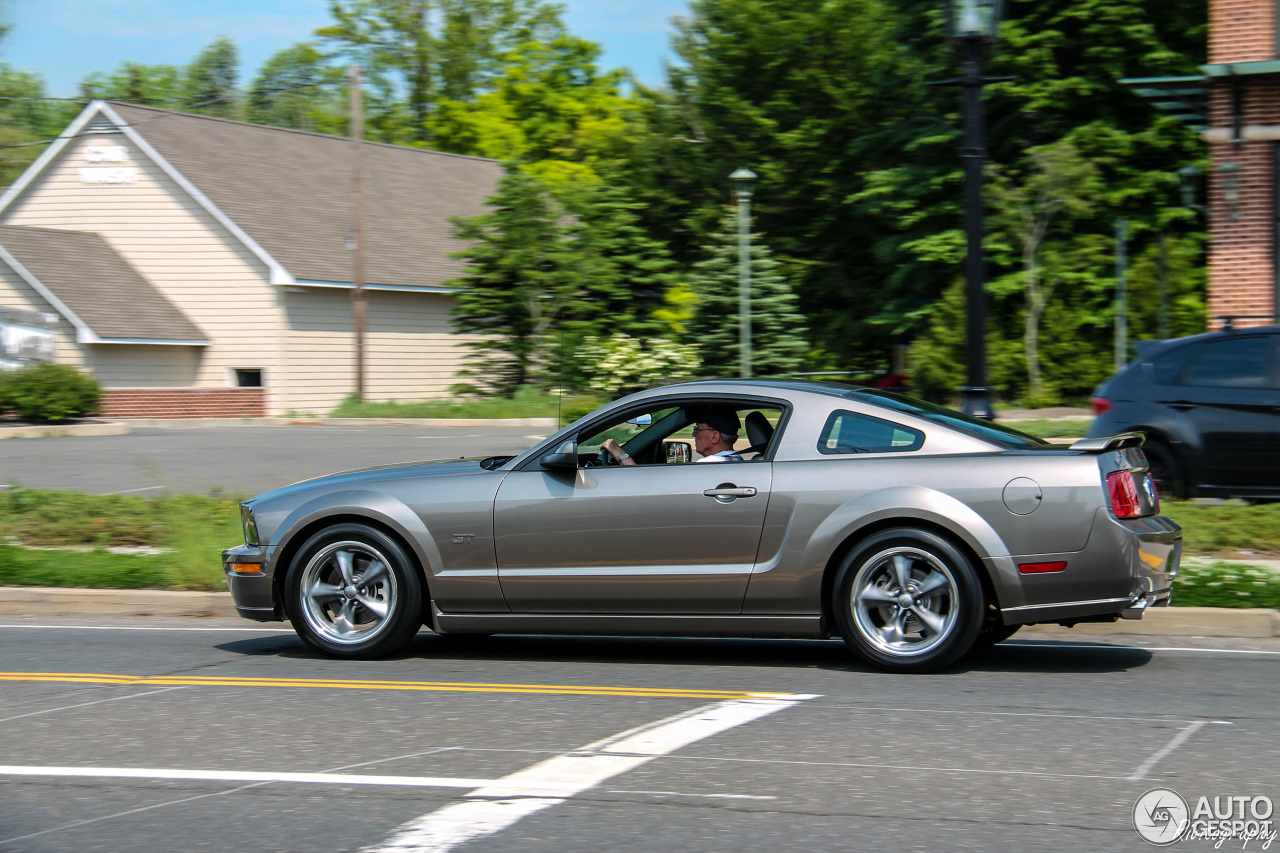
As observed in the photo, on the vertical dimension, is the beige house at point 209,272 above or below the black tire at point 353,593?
above

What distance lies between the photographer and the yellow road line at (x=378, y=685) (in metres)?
6.47

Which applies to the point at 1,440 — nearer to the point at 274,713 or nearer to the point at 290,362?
the point at 290,362

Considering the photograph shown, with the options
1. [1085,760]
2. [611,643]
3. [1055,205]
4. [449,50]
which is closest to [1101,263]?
[1055,205]

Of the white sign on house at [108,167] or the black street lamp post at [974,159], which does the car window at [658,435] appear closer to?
the black street lamp post at [974,159]

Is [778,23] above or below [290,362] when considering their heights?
above

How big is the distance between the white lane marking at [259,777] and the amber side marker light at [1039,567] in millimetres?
2750

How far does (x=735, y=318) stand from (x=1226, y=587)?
18861 mm

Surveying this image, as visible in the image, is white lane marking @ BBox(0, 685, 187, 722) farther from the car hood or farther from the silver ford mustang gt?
the car hood

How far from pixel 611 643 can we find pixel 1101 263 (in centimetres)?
2062

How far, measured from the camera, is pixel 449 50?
2606 inches

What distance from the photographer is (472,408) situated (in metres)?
28.7

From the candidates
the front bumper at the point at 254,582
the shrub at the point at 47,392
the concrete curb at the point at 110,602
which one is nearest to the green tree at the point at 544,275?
the shrub at the point at 47,392

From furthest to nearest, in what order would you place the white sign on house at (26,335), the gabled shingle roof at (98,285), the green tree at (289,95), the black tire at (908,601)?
1. the green tree at (289,95)
2. the gabled shingle roof at (98,285)
3. the white sign on house at (26,335)
4. the black tire at (908,601)

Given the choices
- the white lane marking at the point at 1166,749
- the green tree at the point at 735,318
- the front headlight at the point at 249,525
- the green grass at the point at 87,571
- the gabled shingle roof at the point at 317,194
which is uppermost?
the gabled shingle roof at the point at 317,194
